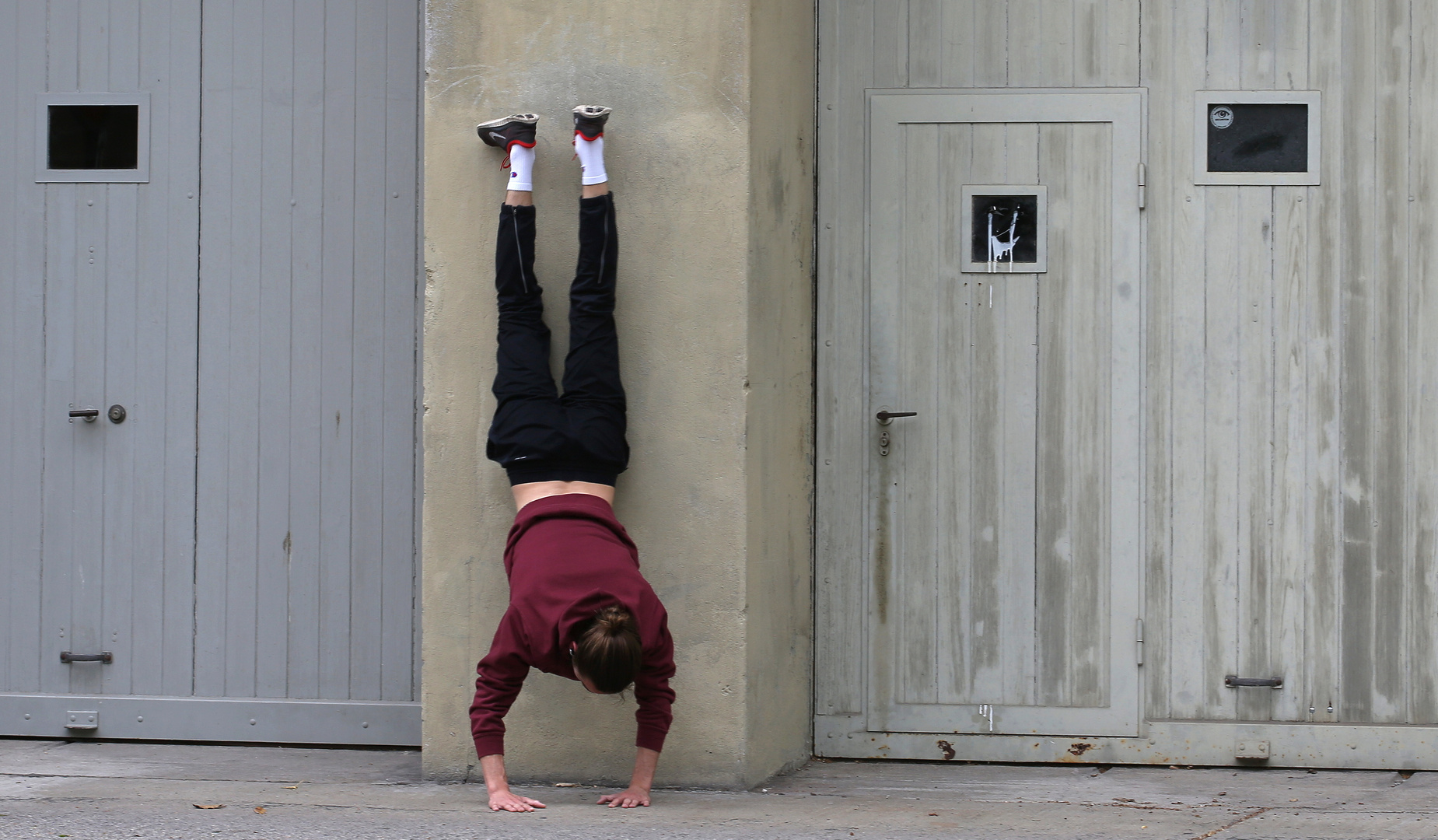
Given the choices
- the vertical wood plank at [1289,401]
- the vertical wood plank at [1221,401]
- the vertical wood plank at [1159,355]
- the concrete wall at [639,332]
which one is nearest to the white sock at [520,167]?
the concrete wall at [639,332]

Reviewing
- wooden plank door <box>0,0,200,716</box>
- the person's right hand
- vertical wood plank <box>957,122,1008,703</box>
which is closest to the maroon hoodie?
the person's right hand

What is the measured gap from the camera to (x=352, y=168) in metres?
4.57

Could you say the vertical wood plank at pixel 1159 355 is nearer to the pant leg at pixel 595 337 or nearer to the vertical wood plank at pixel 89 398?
the pant leg at pixel 595 337

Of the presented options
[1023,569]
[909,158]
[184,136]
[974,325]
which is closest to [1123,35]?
[909,158]

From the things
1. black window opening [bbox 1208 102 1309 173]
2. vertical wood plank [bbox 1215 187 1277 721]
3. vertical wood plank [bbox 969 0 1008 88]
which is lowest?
vertical wood plank [bbox 1215 187 1277 721]

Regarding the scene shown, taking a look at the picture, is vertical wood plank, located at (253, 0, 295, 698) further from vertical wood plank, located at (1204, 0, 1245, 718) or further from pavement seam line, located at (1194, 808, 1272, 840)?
vertical wood plank, located at (1204, 0, 1245, 718)

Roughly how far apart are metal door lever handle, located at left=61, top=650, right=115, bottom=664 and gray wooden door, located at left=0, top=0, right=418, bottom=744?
22mm

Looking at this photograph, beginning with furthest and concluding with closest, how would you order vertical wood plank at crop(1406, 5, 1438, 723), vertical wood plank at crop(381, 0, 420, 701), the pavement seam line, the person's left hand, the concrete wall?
vertical wood plank at crop(381, 0, 420, 701) < vertical wood plank at crop(1406, 5, 1438, 723) < the concrete wall < the person's left hand < the pavement seam line

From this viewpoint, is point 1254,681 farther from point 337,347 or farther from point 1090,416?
point 337,347

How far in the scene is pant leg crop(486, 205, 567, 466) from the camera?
3.90m

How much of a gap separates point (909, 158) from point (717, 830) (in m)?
2.34

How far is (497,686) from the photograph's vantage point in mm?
3602

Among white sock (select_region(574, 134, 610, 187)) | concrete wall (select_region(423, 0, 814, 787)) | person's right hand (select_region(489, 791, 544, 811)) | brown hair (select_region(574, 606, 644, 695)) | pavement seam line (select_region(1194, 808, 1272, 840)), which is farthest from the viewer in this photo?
concrete wall (select_region(423, 0, 814, 787))

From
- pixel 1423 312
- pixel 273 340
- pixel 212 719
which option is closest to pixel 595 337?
pixel 273 340
